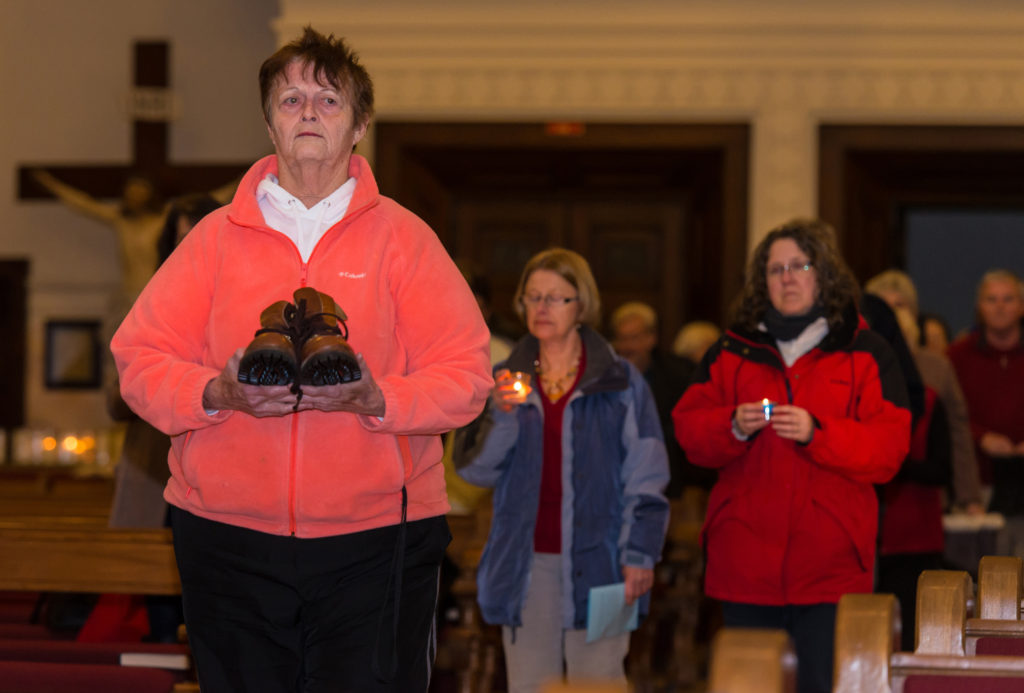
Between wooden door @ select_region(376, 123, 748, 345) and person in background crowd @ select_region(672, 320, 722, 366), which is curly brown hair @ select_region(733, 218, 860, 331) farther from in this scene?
wooden door @ select_region(376, 123, 748, 345)

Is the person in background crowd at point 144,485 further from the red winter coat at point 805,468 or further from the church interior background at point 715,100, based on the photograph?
the church interior background at point 715,100

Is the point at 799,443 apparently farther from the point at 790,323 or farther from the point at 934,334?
the point at 934,334

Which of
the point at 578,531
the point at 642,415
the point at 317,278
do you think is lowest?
the point at 578,531

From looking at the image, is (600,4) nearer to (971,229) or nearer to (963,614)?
(971,229)

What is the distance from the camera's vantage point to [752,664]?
1.16 metres

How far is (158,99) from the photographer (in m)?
9.45

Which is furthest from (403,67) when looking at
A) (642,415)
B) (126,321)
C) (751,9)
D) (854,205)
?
(126,321)

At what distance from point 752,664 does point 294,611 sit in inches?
47.6

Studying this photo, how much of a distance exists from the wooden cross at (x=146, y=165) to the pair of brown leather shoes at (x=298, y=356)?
24.0 feet

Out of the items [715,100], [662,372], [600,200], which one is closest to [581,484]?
[662,372]

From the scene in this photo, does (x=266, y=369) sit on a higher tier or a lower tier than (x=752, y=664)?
higher

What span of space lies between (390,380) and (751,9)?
20.3ft

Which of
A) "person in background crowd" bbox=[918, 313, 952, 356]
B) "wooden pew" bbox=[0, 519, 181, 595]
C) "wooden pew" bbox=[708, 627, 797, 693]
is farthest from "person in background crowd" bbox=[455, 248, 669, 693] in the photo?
"person in background crowd" bbox=[918, 313, 952, 356]

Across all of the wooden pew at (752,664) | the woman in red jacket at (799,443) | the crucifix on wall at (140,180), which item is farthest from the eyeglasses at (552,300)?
the crucifix on wall at (140,180)
